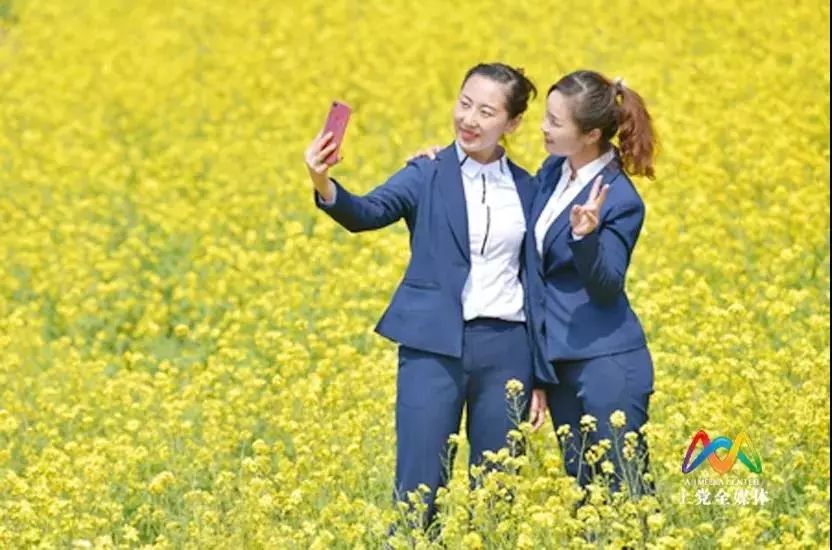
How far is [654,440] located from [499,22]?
990cm

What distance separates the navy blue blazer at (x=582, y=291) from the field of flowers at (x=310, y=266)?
14.2 inches

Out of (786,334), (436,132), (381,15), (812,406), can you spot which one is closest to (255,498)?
(812,406)

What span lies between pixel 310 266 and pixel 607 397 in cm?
397

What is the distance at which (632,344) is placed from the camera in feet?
17.8

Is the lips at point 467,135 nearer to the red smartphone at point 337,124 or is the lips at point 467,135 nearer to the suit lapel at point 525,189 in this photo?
the suit lapel at point 525,189

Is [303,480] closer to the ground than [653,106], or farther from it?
closer to the ground

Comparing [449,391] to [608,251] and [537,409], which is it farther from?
[608,251]

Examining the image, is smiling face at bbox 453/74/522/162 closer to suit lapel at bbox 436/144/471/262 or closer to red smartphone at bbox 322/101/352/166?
suit lapel at bbox 436/144/471/262

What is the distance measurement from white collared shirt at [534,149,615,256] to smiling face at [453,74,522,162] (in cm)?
24

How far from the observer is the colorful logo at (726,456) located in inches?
235

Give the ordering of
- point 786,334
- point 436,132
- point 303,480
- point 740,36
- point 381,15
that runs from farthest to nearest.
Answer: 1. point 381,15
2. point 740,36
3. point 436,132
4. point 786,334
5. point 303,480

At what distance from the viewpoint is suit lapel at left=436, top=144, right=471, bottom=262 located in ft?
17.7

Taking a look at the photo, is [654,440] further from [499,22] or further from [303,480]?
[499,22]

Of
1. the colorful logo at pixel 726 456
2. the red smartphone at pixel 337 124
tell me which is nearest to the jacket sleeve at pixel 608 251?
the red smartphone at pixel 337 124
